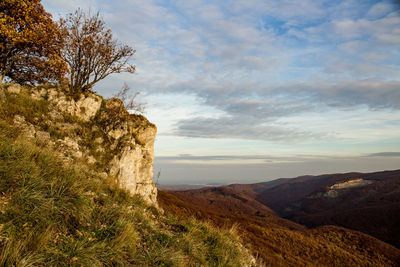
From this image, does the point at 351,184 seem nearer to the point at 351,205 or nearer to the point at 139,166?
the point at 351,205

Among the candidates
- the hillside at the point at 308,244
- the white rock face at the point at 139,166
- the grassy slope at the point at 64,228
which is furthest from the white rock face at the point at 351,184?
the grassy slope at the point at 64,228

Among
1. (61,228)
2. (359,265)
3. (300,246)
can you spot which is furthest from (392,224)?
(61,228)

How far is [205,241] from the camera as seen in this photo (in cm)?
725

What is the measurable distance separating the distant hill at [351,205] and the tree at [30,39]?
75.8 m

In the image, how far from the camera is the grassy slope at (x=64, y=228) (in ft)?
10.4

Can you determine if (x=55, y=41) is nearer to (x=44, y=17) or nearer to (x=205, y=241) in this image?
(x=44, y=17)

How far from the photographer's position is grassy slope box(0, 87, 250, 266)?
3157 mm

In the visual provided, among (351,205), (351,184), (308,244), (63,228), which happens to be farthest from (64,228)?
(351,184)

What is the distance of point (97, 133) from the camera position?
36.5 ft

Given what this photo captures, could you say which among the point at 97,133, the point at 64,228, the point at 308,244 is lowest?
the point at 308,244

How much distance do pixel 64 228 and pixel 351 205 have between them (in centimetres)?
11888

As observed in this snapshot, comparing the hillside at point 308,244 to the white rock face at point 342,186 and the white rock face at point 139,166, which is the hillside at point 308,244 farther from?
the white rock face at point 342,186

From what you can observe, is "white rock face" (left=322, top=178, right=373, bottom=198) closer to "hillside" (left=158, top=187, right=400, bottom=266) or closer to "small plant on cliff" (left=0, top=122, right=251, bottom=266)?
"hillside" (left=158, top=187, right=400, bottom=266)

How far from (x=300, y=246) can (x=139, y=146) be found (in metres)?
27.3
